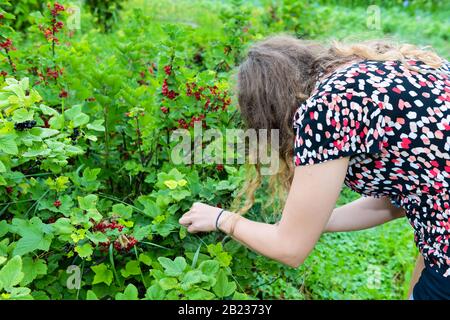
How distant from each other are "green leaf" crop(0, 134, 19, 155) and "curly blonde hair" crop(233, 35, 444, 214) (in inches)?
25.3

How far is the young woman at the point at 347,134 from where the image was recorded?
1435 millimetres

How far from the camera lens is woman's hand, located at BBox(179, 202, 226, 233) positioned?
1.69 meters

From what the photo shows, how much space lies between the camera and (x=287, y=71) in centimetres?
160

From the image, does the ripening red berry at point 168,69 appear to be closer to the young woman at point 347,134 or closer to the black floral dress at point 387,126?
the young woman at point 347,134

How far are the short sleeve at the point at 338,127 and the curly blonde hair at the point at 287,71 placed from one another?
0.46 feet

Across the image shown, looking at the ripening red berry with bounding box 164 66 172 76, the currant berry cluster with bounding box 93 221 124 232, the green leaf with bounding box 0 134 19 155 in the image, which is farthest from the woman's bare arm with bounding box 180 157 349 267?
the ripening red berry with bounding box 164 66 172 76

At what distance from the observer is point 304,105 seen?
1.47 meters

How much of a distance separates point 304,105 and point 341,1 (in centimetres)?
726

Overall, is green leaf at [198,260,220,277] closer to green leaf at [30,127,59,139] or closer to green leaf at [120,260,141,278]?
green leaf at [120,260,141,278]

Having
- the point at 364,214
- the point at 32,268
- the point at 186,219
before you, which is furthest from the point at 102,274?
the point at 364,214

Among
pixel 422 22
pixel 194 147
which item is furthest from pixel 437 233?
pixel 422 22

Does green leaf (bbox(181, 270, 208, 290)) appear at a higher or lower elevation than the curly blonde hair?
lower

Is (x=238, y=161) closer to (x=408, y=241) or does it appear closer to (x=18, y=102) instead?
(x=18, y=102)
